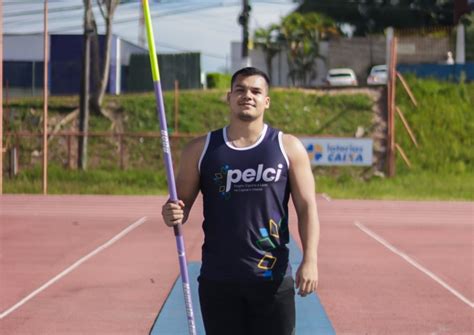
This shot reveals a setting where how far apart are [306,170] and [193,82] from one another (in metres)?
39.4

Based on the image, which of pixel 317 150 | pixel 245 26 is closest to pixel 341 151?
pixel 317 150

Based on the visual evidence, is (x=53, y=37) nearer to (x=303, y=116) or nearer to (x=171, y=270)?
(x=303, y=116)

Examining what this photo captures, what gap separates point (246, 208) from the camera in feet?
14.6

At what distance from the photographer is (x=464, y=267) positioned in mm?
12797

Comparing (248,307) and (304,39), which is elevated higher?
(304,39)

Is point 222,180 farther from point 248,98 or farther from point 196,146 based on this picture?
point 248,98

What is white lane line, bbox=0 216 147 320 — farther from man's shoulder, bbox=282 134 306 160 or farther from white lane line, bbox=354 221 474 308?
man's shoulder, bbox=282 134 306 160

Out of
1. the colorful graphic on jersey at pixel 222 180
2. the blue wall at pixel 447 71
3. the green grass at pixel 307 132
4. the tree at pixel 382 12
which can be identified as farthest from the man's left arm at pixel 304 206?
the tree at pixel 382 12

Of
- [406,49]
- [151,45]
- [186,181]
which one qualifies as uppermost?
[406,49]

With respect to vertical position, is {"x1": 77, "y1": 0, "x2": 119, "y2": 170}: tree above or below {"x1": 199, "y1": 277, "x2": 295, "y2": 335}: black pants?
above

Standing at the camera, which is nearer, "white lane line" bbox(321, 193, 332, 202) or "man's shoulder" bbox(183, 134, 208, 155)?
"man's shoulder" bbox(183, 134, 208, 155)

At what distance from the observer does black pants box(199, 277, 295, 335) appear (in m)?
4.51

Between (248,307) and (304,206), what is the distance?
541 mm

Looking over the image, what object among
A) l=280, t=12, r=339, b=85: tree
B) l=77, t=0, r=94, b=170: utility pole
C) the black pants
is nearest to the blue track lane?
the black pants
